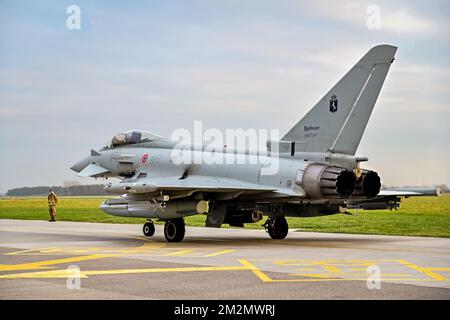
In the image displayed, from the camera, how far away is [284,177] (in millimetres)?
18062

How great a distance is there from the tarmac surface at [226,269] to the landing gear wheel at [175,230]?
287 millimetres

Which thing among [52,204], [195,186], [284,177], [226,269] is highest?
[284,177]

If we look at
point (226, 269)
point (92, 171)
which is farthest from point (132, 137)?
point (226, 269)

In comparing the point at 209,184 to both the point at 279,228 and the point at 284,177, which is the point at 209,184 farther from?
the point at 279,228

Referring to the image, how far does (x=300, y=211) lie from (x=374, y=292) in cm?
1099

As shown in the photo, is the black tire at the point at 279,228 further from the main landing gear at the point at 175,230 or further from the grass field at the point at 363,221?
the grass field at the point at 363,221

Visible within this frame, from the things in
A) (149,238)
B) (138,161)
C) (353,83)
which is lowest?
(149,238)

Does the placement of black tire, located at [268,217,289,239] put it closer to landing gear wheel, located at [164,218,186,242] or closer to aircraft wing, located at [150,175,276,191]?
aircraft wing, located at [150,175,276,191]

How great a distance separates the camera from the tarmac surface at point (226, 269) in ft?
30.3

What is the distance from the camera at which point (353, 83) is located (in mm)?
18078

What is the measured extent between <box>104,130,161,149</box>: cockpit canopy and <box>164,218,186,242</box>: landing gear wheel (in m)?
3.77

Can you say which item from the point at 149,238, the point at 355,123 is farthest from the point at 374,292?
the point at 149,238

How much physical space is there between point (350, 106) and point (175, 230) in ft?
20.7
